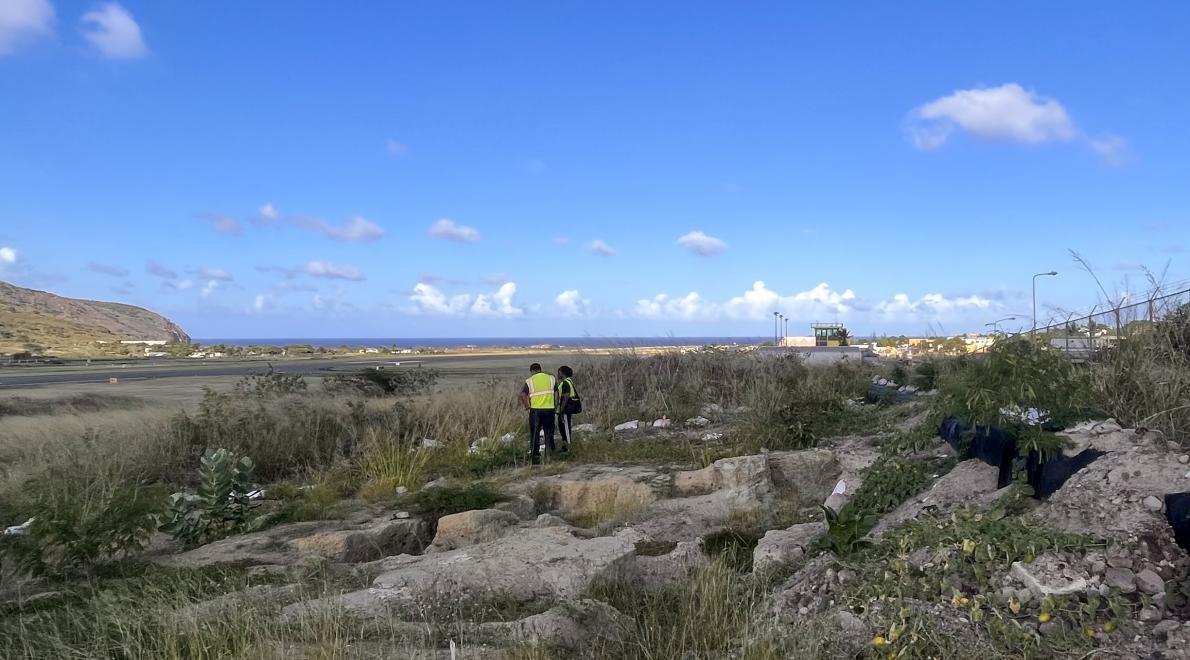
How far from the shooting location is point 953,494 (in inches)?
237

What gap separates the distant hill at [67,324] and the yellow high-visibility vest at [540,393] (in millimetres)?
66577

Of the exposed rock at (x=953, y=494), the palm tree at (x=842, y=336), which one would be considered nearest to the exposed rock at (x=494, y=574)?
the exposed rock at (x=953, y=494)

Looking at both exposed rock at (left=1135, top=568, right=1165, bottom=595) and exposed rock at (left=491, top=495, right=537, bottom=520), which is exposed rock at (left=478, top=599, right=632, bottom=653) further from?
exposed rock at (left=491, top=495, right=537, bottom=520)

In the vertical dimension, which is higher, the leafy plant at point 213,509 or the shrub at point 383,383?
the shrub at point 383,383

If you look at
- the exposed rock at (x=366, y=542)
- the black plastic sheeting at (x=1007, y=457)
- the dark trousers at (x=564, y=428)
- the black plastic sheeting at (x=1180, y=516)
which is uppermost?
the black plastic sheeting at (x=1007, y=457)

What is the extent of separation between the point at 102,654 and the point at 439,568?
2.40 meters

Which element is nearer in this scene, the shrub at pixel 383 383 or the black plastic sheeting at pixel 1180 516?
the black plastic sheeting at pixel 1180 516

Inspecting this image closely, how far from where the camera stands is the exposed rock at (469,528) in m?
7.88

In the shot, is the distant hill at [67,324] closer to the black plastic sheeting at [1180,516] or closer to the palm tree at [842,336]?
the palm tree at [842,336]

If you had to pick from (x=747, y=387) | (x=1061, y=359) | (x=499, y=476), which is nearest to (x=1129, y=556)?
(x=1061, y=359)

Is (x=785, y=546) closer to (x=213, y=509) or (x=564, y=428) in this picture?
(x=213, y=509)

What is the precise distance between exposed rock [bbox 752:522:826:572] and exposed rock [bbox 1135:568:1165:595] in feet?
6.84

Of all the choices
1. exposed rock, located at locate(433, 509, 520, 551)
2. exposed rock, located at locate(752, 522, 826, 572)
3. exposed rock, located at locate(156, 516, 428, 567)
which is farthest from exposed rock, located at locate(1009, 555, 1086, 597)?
exposed rock, located at locate(156, 516, 428, 567)

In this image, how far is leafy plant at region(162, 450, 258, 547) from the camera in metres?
8.04
